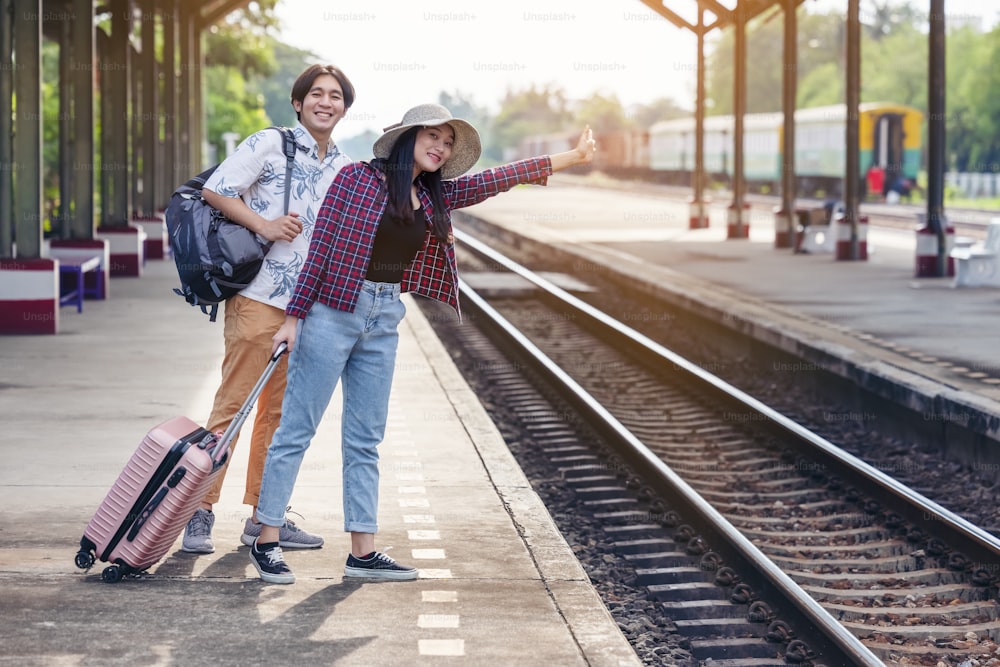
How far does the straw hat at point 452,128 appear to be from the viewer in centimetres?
523

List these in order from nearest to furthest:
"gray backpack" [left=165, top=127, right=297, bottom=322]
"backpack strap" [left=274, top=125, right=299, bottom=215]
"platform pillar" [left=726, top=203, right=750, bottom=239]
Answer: "gray backpack" [left=165, top=127, right=297, bottom=322]
"backpack strap" [left=274, top=125, right=299, bottom=215]
"platform pillar" [left=726, top=203, right=750, bottom=239]

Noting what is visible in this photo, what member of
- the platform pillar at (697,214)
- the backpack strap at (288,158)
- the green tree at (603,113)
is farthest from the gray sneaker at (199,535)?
Result: the green tree at (603,113)

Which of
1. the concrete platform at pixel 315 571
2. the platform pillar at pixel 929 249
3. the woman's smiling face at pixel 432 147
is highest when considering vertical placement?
the woman's smiling face at pixel 432 147

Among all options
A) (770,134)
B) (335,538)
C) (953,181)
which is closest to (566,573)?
(335,538)

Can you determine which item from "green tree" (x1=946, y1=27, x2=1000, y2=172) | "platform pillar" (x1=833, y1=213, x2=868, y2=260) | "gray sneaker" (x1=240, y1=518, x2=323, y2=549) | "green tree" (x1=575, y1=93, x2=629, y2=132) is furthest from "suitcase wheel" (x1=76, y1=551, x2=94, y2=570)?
"green tree" (x1=575, y1=93, x2=629, y2=132)

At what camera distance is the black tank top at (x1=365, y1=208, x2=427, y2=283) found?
17.6 feet

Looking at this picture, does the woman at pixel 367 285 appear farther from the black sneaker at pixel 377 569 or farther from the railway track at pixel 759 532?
the railway track at pixel 759 532

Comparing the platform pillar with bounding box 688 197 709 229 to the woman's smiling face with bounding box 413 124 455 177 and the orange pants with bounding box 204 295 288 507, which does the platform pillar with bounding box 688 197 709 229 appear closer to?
the orange pants with bounding box 204 295 288 507

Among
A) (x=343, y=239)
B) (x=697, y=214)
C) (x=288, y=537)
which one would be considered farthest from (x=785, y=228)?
(x=343, y=239)

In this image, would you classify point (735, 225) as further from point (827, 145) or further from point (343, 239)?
point (343, 239)

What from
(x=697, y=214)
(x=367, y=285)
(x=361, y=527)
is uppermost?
(x=697, y=214)

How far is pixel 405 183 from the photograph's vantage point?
527 centimetres

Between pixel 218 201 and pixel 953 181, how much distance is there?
51232 mm

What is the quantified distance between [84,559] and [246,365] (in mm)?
908
